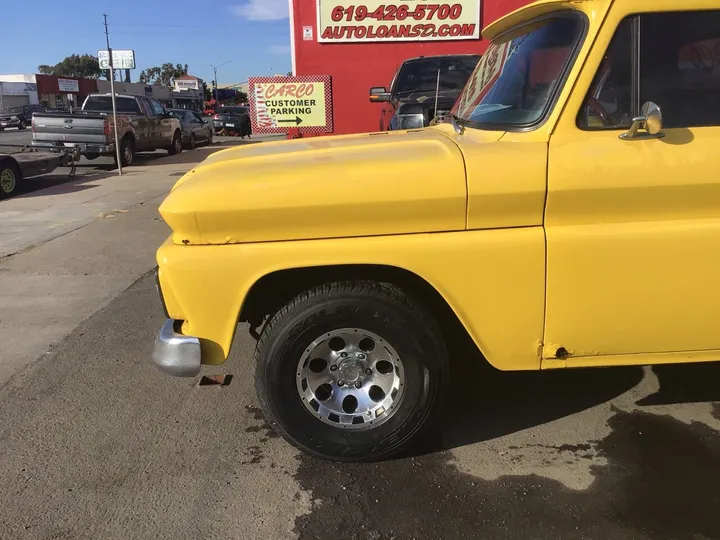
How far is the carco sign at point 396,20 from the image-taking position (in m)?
11.8

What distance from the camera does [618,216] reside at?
2617 millimetres

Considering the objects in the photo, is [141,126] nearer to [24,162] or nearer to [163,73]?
[24,162]

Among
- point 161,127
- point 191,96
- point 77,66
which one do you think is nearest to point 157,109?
point 161,127

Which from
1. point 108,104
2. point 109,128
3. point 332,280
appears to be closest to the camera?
point 332,280

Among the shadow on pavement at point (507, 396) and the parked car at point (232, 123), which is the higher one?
the parked car at point (232, 123)

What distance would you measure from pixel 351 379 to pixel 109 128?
14237 millimetres

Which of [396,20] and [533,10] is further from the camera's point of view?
[396,20]

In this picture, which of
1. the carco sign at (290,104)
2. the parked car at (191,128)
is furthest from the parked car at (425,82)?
the parked car at (191,128)

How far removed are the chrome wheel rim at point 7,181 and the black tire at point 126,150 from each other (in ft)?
16.3

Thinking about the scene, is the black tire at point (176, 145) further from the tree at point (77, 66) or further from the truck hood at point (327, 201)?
the tree at point (77, 66)

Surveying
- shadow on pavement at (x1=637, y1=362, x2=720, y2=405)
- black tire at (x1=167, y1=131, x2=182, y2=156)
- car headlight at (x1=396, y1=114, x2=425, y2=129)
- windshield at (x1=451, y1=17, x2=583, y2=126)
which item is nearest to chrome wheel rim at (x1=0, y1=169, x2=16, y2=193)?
car headlight at (x1=396, y1=114, x2=425, y2=129)

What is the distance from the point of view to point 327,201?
2.60m

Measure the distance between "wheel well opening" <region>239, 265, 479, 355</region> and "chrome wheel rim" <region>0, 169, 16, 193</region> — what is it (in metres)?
10.3

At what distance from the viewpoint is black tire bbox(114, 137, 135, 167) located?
16438mm
